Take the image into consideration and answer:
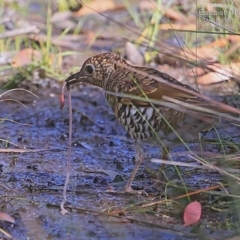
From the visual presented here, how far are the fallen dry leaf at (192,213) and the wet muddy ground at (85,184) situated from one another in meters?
0.04

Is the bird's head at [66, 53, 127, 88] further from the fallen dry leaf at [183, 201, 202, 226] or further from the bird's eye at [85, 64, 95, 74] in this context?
the fallen dry leaf at [183, 201, 202, 226]

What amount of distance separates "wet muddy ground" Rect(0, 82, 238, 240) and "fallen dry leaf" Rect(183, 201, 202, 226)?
0.04 metres

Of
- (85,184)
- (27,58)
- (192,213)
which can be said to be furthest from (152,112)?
(27,58)

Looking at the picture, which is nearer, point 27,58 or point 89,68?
point 89,68

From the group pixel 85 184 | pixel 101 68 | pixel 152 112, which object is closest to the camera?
pixel 152 112

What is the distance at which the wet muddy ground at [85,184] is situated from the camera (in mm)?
4039

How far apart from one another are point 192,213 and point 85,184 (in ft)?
3.19

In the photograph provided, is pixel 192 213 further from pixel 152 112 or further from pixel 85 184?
pixel 85 184

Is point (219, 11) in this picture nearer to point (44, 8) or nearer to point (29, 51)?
point (29, 51)

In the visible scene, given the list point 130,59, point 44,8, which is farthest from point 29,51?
point 44,8

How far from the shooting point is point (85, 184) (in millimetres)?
4879

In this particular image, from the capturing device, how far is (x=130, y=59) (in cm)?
799

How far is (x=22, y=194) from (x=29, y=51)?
309 centimetres

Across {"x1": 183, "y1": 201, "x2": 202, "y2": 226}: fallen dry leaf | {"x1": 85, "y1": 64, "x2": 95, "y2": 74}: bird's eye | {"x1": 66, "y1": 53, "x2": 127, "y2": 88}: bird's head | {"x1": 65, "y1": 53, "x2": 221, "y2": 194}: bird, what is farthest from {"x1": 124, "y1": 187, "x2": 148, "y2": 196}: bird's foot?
{"x1": 85, "y1": 64, "x2": 95, "y2": 74}: bird's eye
